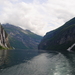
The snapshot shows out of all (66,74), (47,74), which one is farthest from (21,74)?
(66,74)

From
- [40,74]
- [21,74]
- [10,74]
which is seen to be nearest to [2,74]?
[10,74]

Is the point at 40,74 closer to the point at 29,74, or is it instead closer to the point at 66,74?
the point at 29,74

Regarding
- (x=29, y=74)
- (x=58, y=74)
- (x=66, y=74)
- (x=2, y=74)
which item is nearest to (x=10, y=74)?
(x=2, y=74)

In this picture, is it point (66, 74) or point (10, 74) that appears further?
point (66, 74)

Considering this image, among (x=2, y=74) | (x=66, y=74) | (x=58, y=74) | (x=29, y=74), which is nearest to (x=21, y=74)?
(x=29, y=74)

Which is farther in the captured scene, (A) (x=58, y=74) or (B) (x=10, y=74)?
(A) (x=58, y=74)

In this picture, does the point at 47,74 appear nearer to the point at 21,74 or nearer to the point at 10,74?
the point at 21,74

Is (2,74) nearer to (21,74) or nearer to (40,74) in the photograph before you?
(21,74)
